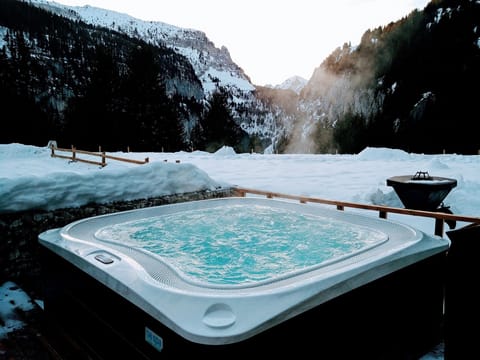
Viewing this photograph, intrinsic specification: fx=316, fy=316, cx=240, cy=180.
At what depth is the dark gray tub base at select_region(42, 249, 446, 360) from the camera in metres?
1.10

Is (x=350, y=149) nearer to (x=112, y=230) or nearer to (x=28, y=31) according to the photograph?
(x=112, y=230)

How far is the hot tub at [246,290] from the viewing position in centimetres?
111

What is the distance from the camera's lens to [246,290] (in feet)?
4.19

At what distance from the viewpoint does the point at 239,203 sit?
3355mm

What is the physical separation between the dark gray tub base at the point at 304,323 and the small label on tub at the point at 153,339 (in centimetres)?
1

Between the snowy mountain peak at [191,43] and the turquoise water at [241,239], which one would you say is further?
the snowy mountain peak at [191,43]

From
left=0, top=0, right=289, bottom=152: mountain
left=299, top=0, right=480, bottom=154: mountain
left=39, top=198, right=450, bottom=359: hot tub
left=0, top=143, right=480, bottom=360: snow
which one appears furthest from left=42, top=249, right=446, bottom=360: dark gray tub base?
left=299, top=0, right=480, bottom=154: mountain

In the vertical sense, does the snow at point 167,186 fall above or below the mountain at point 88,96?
below

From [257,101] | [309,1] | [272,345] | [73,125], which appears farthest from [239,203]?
[257,101]

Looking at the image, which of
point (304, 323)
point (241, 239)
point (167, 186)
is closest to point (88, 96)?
point (167, 186)

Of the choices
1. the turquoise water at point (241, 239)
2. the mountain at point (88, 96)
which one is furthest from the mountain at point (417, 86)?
the turquoise water at point (241, 239)

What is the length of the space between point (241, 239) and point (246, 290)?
1.40 metres

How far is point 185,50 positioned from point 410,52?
8452 centimetres

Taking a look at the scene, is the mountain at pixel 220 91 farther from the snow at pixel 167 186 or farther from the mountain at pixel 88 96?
the snow at pixel 167 186
